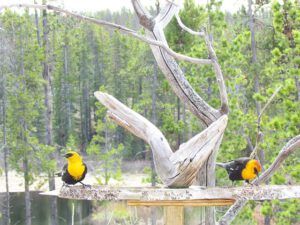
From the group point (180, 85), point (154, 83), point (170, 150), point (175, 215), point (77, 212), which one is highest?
point (154, 83)

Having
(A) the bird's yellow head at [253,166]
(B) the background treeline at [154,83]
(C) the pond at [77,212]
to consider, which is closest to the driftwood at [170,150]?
(A) the bird's yellow head at [253,166]

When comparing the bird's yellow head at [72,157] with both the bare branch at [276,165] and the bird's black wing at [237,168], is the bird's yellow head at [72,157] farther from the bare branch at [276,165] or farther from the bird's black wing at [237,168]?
the bare branch at [276,165]

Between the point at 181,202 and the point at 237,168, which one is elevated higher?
the point at 237,168

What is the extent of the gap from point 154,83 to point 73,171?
1501 centimetres

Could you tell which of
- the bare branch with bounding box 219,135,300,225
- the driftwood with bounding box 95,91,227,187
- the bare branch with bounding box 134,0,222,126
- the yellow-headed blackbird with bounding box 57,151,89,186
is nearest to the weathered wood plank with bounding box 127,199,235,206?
the driftwood with bounding box 95,91,227,187

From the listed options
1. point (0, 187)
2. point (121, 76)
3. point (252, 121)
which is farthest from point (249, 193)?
point (121, 76)

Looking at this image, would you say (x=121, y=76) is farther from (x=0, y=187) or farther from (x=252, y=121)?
(x=252, y=121)

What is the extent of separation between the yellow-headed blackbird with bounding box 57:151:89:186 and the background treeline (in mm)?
4245

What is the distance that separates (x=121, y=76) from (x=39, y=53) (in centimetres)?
1958

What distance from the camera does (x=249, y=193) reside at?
3422 millimetres

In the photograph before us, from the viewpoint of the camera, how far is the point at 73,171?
3.97m

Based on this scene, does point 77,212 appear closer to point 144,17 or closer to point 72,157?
point 144,17

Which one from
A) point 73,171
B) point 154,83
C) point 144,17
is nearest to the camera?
point 73,171

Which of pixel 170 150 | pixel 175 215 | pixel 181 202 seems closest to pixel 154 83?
pixel 170 150
